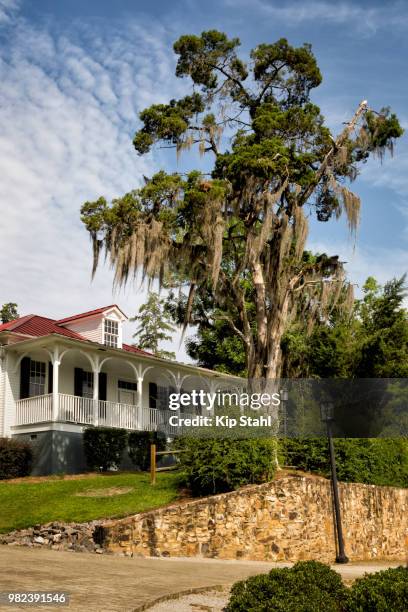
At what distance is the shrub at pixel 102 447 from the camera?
69.4 ft

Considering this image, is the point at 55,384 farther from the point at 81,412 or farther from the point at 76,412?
the point at 81,412

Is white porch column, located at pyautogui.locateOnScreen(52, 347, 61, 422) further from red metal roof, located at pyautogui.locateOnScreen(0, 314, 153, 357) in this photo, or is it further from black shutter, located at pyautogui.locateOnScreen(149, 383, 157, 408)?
black shutter, located at pyautogui.locateOnScreen(149, 383, 157, 408)

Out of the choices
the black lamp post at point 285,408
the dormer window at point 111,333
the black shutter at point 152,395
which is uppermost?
the dormer window at point 111,333

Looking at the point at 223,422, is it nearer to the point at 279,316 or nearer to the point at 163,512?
the point at 163,512

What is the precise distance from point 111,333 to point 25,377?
4089 millimetres

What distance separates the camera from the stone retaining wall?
1349 cm

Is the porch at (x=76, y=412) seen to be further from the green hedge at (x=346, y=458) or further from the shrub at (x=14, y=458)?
the green hedge at (x=346, y=458)

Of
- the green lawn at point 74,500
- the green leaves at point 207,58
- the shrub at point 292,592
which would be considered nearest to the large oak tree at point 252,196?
the green leaves at point 207,58

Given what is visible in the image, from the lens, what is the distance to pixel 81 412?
2238cm

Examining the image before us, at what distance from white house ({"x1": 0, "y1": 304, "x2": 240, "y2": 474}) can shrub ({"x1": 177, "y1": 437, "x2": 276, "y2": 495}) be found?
20.9ft

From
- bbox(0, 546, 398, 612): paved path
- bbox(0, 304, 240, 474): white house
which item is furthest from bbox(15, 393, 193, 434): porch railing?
bbox(0, 546, 398, 612): paved path

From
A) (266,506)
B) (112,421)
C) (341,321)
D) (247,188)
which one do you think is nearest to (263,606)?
(266,506)

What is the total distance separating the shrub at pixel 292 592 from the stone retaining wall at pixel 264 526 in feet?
19.5

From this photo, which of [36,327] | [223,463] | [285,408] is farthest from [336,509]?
[36,327]
